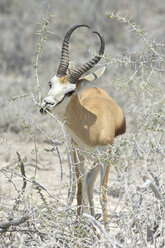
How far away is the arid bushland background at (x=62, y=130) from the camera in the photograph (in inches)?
140

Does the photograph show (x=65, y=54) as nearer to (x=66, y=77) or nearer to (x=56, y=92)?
(x=66, y=77)

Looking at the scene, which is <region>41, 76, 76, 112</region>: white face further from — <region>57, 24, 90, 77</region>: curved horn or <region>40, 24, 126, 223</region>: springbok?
<region>57, 24, 90, 77</region>: curved horn

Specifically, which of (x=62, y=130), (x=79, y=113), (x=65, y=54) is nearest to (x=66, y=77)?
(x=65, y=54)

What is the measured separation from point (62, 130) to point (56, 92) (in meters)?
1.23

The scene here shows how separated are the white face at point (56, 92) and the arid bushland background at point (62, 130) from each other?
0.18 m

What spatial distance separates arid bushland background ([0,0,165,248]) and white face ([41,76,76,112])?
0.59ft

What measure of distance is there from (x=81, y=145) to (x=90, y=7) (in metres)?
13.0

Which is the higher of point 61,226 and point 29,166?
point 29,166

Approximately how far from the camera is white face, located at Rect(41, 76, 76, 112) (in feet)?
17.0

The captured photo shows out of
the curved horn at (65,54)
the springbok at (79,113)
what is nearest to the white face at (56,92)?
the springbok at (79,113)

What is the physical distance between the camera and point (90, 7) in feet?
57.9

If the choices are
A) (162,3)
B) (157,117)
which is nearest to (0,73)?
(157,117)

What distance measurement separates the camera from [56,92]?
532 centimetres

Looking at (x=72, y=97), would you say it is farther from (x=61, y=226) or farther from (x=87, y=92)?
(x=61, y=226)
